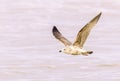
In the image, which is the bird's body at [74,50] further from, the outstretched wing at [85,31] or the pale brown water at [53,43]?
the pale brown water at [53,43]

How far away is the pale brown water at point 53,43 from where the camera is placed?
25.9 metres

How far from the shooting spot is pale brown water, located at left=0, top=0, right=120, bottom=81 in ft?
84.8

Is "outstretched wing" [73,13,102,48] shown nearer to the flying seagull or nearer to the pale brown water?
the flying seagull

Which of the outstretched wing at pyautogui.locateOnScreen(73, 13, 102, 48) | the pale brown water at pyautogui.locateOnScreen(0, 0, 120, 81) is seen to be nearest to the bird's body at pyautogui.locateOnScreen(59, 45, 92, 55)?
the outstretched wing at pyautogui.locateOnScreen(73, 13, 102, 48)

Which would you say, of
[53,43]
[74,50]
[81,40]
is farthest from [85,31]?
[53,43]

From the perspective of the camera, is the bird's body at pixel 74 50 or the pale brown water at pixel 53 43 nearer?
the bird's body at pixel 74 50

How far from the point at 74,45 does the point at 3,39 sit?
31.4 feet

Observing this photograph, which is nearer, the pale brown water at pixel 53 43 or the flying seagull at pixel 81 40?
the flying seagull at pixel 81 40

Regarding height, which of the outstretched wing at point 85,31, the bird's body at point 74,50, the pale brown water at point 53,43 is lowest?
the pale brown water at point 53,43

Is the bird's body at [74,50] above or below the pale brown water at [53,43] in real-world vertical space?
above

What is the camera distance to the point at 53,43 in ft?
95.1

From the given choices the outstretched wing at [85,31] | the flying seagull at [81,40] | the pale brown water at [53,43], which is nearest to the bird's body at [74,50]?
the flying seagull at [81,40]

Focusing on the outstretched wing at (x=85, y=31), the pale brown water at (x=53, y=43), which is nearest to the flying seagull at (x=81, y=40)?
the outstretched wing at (x=85, y=31)

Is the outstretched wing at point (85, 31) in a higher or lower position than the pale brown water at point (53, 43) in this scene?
higher
